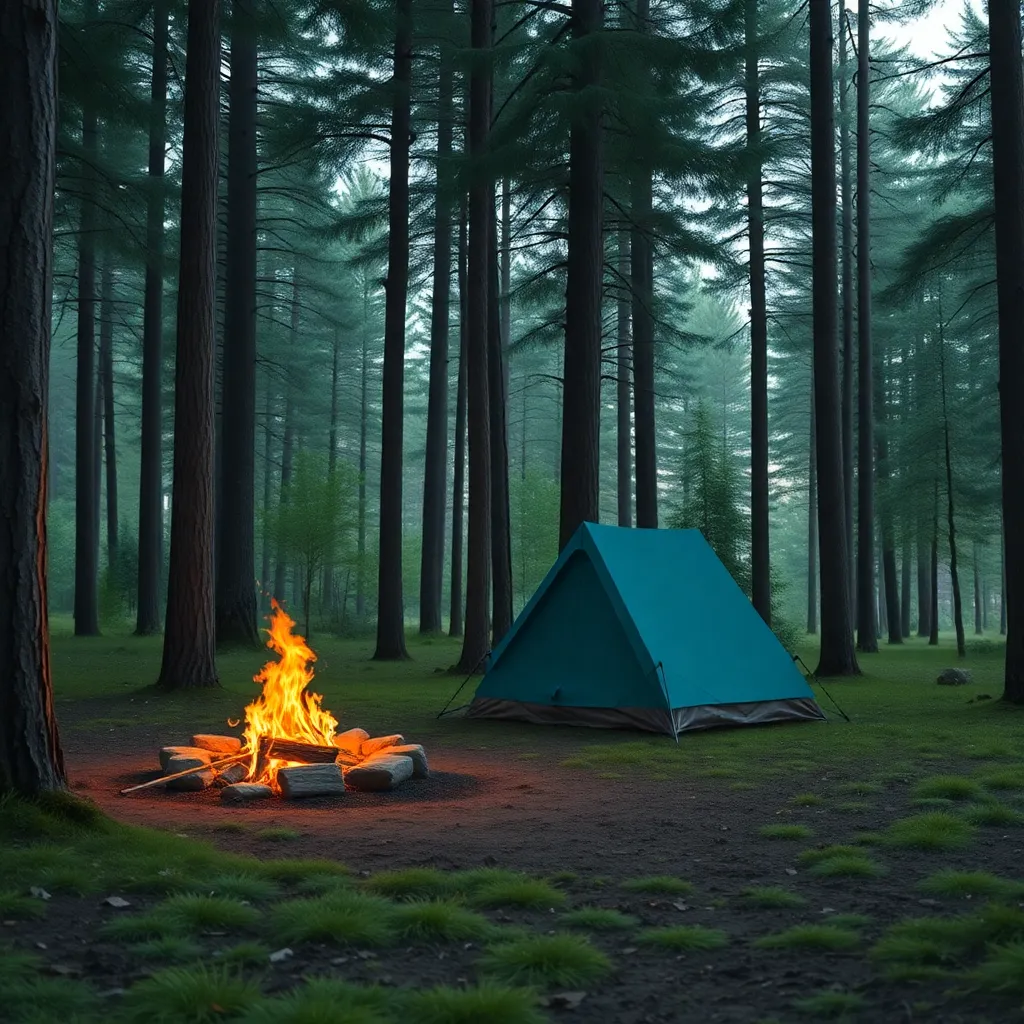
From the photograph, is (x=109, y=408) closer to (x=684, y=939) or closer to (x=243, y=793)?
(x=243, y=793)

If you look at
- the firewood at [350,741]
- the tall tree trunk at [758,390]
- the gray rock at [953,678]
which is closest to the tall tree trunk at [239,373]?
the tall tree trunk at [758,390]

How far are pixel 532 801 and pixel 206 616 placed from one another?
6380 millimetres

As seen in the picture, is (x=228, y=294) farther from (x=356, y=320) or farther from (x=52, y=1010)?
(x=356, y=320)

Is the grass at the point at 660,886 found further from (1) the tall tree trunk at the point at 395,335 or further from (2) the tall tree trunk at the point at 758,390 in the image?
(2) the tall tree trunk at the point at 758,390

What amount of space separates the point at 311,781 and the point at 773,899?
11.8ft

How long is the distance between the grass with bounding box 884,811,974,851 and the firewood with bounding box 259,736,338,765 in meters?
3.83

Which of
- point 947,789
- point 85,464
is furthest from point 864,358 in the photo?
point 947,789

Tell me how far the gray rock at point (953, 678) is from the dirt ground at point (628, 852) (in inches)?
310

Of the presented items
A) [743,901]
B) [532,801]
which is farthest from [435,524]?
[743,901]

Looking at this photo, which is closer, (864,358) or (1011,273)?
(1011,273)

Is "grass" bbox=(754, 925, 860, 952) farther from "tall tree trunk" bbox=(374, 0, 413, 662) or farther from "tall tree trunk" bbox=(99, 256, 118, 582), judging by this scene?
"tall tree trunk" bbox=(99, 256, 118, 582)

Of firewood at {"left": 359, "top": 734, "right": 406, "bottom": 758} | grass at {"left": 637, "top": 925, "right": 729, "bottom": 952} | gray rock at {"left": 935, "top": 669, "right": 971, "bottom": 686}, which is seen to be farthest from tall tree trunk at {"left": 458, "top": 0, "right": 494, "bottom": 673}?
grass at {"left": 637, "top": 925, "right": 729, "bottom": 952}

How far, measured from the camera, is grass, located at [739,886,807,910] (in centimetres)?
470

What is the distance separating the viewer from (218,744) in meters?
8.34
